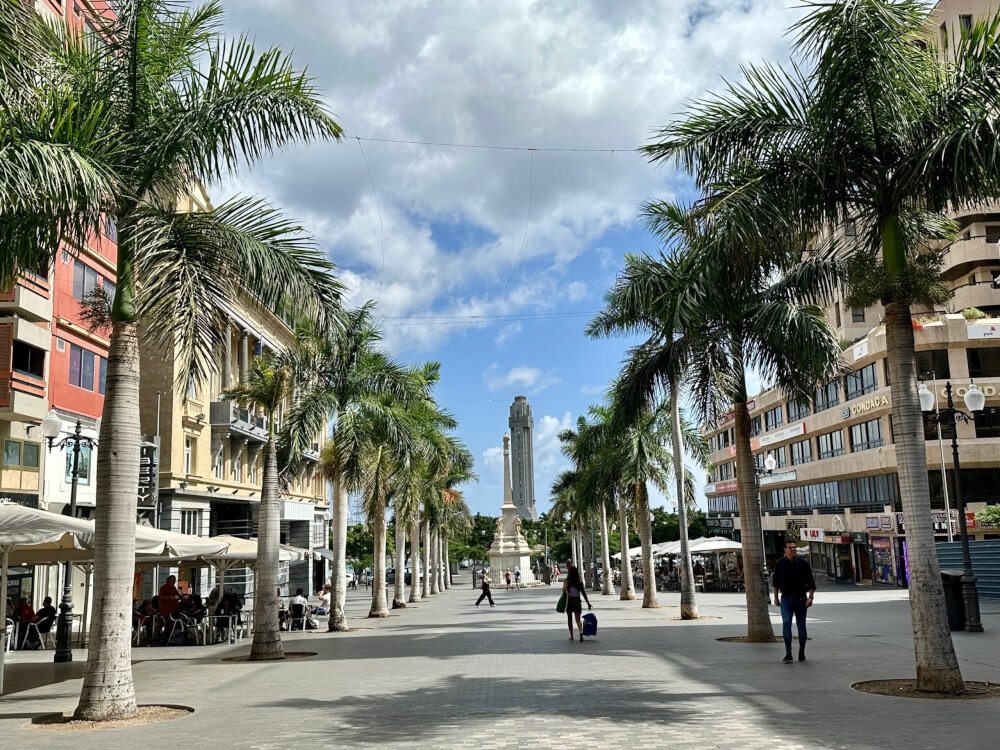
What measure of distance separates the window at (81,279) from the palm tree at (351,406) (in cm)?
1169

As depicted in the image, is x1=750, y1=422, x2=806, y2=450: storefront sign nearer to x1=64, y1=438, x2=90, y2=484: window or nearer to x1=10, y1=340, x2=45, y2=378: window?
x1=64, y1=438, x2=90, y2=484: window

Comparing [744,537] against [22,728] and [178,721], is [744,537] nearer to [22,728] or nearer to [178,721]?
[178,721]

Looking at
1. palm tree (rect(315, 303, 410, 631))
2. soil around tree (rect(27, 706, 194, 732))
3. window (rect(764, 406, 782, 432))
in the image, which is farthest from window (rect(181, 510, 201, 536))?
window (rect(764, 406, 782, 432))

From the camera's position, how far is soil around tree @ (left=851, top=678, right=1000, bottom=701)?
10672mm

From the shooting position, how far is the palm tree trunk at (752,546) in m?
18.1

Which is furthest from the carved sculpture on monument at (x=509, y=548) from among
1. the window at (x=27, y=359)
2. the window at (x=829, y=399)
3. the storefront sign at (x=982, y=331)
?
the window at (x=27, y=359)

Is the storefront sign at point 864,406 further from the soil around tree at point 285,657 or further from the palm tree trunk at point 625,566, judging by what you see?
the soil around tree at point 285,657

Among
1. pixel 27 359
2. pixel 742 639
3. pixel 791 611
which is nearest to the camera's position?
pixel 791 611

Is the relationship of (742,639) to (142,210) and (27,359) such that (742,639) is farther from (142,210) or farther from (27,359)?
(27,359)

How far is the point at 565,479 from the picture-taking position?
58.1 metres

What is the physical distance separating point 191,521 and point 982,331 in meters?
38.1

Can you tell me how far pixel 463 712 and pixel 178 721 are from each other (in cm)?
335

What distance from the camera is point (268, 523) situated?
19.6 m

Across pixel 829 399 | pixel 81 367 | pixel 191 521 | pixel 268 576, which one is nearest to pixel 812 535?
pixel 829 399
